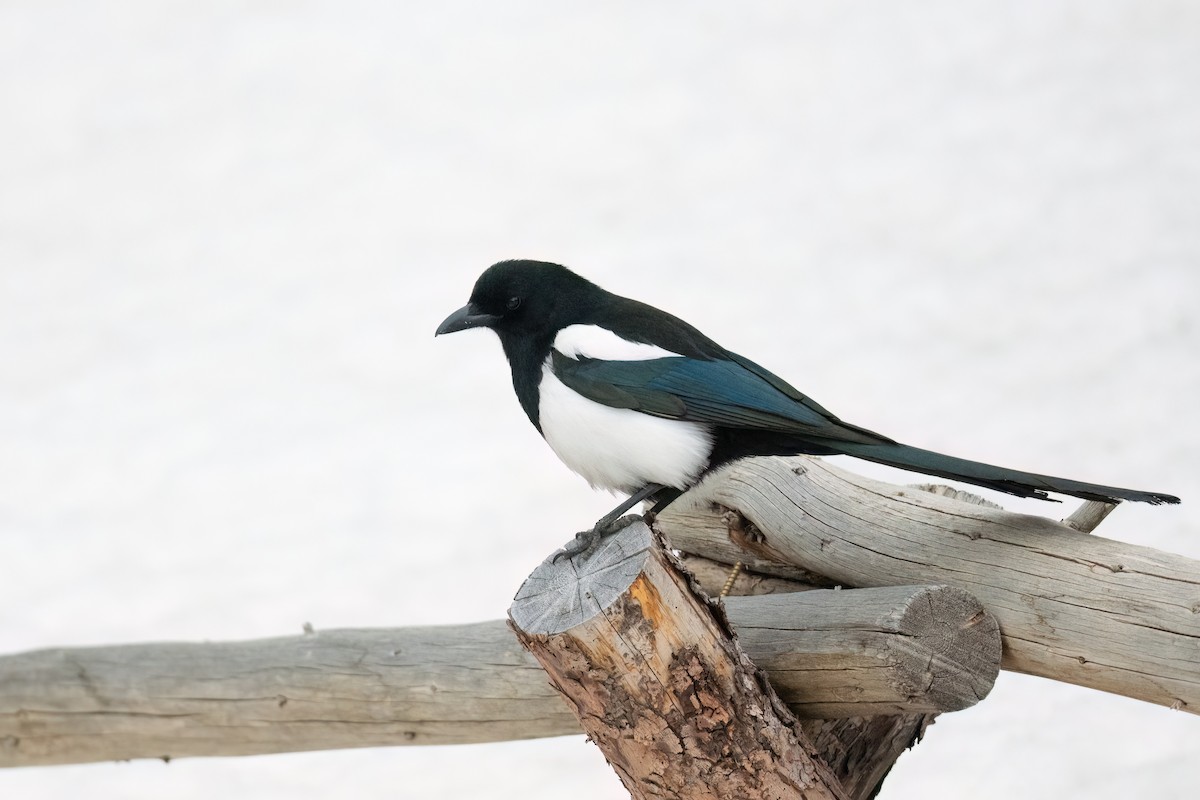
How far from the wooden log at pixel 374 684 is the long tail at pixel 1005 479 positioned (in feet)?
0.60

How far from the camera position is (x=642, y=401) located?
183 cm

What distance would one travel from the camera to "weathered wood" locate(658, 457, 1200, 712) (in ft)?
5.53

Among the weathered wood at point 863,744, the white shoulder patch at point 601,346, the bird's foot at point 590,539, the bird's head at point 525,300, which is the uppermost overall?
the bird's head at point 525,300

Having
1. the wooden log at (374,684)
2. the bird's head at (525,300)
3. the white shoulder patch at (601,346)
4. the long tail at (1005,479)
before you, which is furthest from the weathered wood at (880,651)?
the bird's head at (525,300)

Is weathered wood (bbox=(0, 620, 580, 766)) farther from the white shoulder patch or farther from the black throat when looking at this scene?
the white shoulder patch

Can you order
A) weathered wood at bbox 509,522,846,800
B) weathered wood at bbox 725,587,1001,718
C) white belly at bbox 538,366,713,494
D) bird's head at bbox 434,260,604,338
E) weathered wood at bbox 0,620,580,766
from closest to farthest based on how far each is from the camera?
weathered wood at bbox 509,522,846,800
weathered wood at bbox 725,587,1001,718
white belly at bbox 538,366,713,494
bird's head at bbox 434,260,604,338
weathered wood at bbox 0,620,580,766

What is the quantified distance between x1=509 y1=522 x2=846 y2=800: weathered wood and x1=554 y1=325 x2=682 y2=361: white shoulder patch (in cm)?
28

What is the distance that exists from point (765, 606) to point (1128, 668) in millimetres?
501

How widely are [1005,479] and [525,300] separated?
739 millimetres

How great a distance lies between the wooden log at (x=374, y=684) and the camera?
1.77 m

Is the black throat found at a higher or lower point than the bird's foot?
higher

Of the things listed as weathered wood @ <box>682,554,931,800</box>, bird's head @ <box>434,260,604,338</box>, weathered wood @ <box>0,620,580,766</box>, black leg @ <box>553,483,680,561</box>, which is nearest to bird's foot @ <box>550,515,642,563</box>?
black leg @ <box>553,483,680,561</box>

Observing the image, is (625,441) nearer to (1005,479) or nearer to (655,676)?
(655,676)

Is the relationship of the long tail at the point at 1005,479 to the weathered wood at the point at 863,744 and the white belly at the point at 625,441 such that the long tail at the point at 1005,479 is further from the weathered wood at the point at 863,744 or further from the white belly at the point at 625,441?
the weathered wood at the point at 863,744
